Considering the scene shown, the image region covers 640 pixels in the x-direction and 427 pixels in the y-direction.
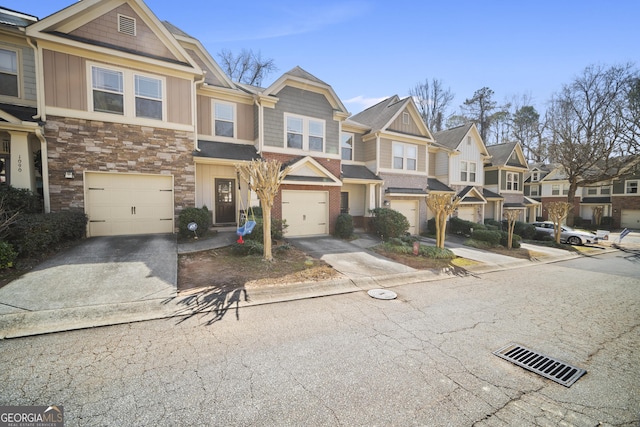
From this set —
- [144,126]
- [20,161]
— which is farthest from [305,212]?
[20,161]

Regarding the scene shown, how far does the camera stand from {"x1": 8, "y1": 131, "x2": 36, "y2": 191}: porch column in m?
8.48

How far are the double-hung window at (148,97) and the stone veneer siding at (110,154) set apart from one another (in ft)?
2.06

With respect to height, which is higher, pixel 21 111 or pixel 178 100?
pixel 178 100

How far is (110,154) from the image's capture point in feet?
31.7

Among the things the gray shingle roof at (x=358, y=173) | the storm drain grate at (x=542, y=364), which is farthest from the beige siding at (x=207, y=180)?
the storm drain grate at (x=542, y=364)

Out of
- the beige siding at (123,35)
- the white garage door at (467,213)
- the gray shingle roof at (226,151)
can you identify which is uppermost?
the beige siding at (123,35)

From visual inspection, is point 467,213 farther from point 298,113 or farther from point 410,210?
point 298,113

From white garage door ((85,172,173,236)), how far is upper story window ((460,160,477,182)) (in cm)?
2004

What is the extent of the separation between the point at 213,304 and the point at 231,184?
28.3 feet

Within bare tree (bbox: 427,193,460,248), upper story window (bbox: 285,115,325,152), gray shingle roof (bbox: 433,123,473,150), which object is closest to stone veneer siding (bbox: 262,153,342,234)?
upper story window (bbox: 285,115,325,152)

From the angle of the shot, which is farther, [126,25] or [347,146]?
[347,146]

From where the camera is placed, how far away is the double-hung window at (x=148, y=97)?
10.1 m

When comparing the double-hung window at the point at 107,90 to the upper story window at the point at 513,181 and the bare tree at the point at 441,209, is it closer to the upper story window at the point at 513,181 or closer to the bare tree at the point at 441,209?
the bare tree at the point at 441,209

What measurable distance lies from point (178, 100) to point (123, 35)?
2779mm
